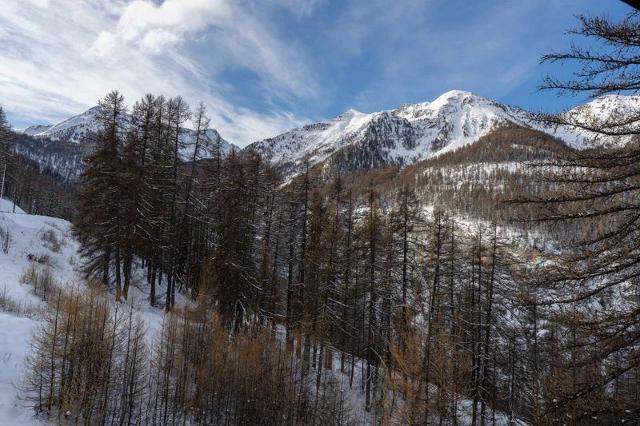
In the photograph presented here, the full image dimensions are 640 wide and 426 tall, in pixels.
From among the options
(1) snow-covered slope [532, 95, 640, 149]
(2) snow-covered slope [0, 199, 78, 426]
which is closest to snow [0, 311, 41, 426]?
(2) snow-covered slope [0, 199, 78, 426]

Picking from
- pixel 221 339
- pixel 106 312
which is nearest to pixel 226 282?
pixel 221 339

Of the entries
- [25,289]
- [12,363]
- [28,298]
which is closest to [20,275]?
[25,289]

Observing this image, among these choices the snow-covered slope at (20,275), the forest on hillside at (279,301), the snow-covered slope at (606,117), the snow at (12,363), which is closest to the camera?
the snow-covered slope at (606,117)

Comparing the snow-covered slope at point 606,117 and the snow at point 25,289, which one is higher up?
the snow-covered slope at point 606,117

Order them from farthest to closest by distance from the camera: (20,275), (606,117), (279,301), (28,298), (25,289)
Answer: (279,301)
(20,275)
(25,289)
(28,298)
(606,117)

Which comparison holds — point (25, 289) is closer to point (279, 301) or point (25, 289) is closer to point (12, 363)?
point (12, 363)

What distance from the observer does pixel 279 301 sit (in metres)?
30.2

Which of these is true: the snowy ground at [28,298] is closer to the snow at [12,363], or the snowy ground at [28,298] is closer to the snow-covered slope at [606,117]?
the snow at [12,363]

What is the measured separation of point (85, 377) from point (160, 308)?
14159mm

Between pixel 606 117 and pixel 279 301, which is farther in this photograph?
pixel 279 301

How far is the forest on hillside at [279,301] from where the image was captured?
42.7ft

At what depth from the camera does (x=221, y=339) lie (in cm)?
1803

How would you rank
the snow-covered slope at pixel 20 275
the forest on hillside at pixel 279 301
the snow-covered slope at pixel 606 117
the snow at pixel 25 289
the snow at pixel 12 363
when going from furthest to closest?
1. the forest on hillside at pixel 279 301
2. the snow at pixel 25 289
3. the snow-covered slope at pixel 20 275
4. the snow at pixel 12 363
5. the snow-covered slope at pixel 606 117

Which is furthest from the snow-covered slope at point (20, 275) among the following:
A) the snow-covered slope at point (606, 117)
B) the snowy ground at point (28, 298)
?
the snow-covered slope at point (606, 117)
